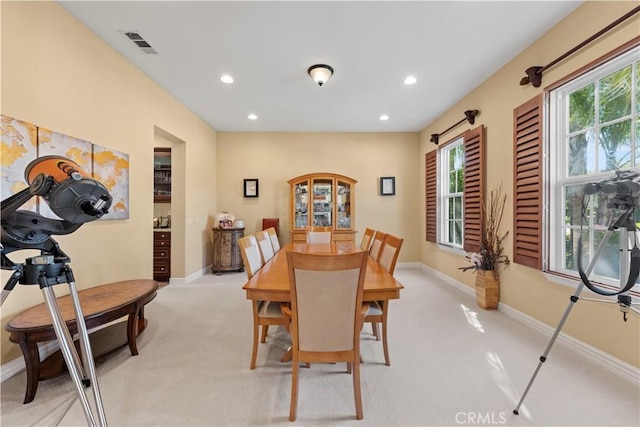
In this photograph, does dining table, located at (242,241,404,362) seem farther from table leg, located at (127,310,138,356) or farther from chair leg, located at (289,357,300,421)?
table leg, located at (127,310,138,356)

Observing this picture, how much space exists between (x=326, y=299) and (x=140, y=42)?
2.89 m

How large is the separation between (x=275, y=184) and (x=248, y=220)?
2.93 feet

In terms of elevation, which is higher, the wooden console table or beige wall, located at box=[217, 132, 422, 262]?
beige wall, located at box=[217, 132, 422, 262]

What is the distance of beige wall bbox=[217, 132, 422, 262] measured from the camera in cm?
521

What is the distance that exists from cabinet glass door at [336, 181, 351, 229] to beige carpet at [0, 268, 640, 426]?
2665mm

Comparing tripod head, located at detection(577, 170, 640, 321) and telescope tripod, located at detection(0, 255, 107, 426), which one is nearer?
telescope tripod, located at detection(0, 255, 107, 426)

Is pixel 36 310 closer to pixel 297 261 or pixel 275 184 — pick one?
pixel 297 261

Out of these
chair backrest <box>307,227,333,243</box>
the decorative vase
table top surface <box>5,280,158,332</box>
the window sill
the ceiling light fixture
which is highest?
the ceiling light fixture

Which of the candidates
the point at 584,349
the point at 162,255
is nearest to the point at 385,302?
the point at 584,349

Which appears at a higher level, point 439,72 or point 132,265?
point 439,72

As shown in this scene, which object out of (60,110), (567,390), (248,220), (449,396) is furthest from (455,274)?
(60,110)

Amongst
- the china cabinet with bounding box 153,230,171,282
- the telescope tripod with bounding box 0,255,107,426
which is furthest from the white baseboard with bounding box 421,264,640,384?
the china cabinet with bounding box 153,230,171,282

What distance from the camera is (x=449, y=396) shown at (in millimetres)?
1620

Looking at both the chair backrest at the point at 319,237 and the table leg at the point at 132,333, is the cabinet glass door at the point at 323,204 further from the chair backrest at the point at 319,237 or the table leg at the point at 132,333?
the table leg at the point at 132,333
